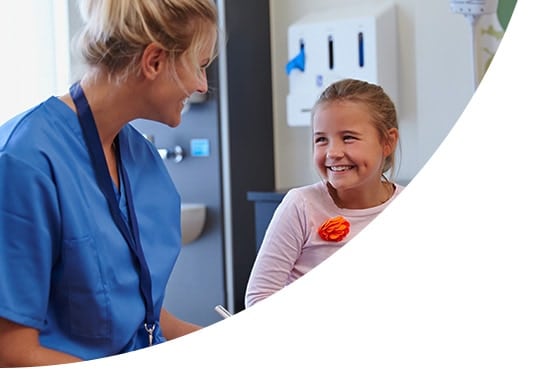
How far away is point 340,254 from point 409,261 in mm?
31

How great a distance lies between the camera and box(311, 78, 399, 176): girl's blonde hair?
2.24 ft

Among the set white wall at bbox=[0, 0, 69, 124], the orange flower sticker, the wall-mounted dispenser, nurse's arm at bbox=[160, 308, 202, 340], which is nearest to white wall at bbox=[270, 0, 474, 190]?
the wall-mounted dispenser

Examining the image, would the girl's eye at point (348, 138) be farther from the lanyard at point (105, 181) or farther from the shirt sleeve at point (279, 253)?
the lanyard at point (105, 181)

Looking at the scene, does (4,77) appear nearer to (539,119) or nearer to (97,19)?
(97,19)

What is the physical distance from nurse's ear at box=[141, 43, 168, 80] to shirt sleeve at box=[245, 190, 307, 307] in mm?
195

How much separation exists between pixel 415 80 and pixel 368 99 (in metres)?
0.87

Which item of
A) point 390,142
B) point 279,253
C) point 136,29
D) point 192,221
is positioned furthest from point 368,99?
point 192,221

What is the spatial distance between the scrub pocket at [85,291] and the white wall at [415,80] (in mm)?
955

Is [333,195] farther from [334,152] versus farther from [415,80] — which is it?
[415,80]

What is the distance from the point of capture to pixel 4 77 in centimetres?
109

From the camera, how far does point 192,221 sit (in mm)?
1647

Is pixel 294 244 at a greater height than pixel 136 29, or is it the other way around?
pixel 136 29

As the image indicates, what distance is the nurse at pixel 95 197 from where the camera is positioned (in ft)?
1.51

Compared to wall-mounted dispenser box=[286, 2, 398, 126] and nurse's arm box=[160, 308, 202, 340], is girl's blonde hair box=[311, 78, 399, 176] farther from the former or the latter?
wall-mounted dispenser box=[286, 2, 398, 126]
